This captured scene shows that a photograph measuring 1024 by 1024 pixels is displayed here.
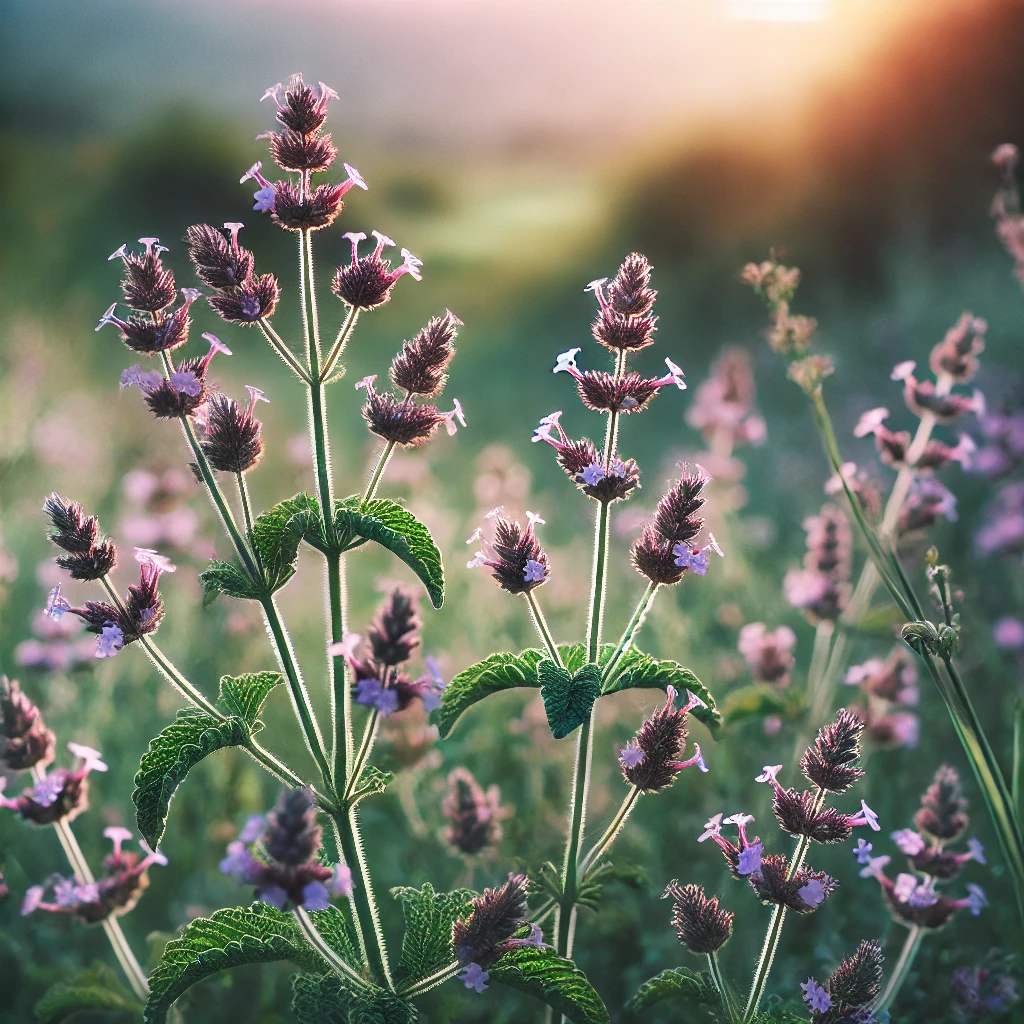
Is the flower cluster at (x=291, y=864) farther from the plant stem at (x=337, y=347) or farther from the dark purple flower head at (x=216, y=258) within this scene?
the dark purple flower head at (x=216, y=258)

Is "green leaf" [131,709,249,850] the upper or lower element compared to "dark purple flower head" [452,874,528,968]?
upper

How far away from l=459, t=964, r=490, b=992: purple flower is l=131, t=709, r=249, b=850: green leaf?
45 centimetres

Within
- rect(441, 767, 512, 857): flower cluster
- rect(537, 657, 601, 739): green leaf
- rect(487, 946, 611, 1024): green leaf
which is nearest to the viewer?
rect(537, 657, 601, 739): green leaf

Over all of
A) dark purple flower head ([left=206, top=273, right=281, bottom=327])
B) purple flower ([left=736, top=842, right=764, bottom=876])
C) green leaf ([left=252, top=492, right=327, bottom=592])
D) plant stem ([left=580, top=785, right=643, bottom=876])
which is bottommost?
purple flower ([left=736, top=842, right=764, bottom=876])

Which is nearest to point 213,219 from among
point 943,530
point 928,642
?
point 943,530

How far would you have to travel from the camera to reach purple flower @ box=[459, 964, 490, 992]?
133 cm

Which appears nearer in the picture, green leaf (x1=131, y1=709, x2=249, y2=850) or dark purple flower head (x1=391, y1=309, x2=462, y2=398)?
green leaf (x1=131, y1=709, x2=249, y2=850)

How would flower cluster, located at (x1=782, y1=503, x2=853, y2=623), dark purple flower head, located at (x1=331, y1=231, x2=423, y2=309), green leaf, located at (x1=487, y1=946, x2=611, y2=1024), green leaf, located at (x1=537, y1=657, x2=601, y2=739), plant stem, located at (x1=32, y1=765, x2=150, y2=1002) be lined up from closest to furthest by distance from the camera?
1. green leaf, located at (x1=537, y1=657, x2=601, y2=739)
2. green leaf, located at (x1=487, y1=946, x2=611, y2=1024)
3. dark purple flower head, located at (x1=331, y1=231, x2=423, y2=309)
4. plant stem, located at (x1=32, y1=765, x2=150, y2=1002)
5. flower cluster, located at (x1=782, y1=503, x2=853, y2=623)

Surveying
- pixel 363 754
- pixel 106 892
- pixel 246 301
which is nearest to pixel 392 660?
pixel 363 754

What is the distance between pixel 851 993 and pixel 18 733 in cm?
148

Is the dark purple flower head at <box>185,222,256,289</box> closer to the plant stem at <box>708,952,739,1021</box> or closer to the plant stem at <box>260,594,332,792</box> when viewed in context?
the plant stem at <box>260,594,332,792</box>

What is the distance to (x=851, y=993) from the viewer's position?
4.79 ft

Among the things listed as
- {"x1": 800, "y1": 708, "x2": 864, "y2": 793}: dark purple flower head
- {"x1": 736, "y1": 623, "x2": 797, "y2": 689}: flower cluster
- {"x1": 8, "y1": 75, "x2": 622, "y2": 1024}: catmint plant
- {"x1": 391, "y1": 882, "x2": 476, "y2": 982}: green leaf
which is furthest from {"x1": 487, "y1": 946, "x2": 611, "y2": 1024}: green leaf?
{"x1": 736, "y1": 623, "x2": 797, "y2": 689}: flower cluster

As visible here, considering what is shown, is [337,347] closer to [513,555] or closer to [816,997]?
[513,555]
